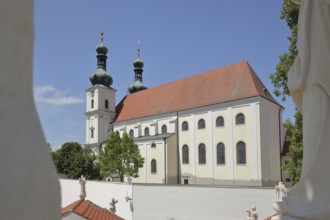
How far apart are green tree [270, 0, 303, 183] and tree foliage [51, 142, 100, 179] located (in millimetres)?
27994

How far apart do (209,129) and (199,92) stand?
5939 mm

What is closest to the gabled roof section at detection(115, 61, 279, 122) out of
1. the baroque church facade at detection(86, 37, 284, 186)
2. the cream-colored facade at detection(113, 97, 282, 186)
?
the baroque church facade at detection(86, 37, 284, 186)

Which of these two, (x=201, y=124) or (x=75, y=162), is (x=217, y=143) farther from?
(x=75, y=162)

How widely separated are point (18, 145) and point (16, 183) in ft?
0.33

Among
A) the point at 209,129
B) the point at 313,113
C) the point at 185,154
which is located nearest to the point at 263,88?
the point at 209,129

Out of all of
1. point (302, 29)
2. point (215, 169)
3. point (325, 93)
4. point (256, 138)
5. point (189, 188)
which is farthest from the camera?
point (215, 169)

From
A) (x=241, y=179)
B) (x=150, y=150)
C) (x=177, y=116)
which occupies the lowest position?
(x=241, y=179)

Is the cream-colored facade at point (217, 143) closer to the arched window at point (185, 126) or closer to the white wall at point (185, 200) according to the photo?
the arched window at point (185, 126)

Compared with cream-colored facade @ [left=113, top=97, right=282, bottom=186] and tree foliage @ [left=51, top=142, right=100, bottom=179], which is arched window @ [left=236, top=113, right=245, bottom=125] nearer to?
cream-colored facade @ [left=113, top=97, right=282, bottom=186]

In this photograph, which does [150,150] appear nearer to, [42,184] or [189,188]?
[189,188]

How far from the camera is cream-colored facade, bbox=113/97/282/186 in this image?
30969 millimetres

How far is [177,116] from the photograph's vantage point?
39375 mm

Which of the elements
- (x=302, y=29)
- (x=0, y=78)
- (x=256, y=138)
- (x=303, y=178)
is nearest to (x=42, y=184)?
(x=0, y=78)

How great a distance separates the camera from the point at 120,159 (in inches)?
1201
